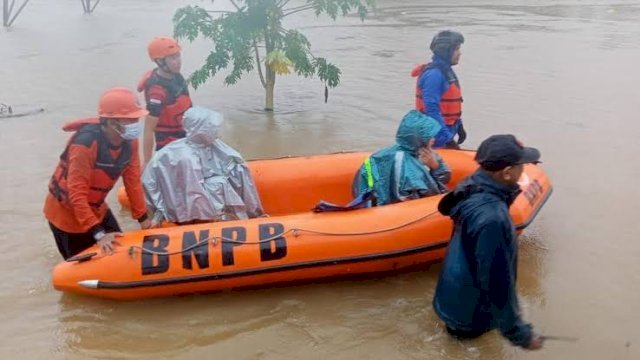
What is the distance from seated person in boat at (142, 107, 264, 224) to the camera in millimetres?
3984

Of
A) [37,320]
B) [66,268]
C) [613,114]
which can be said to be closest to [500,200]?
[66,268]

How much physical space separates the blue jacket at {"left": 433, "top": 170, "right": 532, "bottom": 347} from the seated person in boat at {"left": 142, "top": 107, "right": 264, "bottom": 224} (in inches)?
68.1

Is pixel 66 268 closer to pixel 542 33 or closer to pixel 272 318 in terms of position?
pixel 272 318

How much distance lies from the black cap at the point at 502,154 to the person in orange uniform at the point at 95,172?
177cm

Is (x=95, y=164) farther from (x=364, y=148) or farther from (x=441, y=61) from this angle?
(x=364, y=148)

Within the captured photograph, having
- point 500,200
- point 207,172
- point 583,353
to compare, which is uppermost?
point 500,200

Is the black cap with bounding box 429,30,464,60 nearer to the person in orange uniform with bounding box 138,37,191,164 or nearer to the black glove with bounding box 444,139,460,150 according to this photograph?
the black glove with bounding box 444,139,460,150

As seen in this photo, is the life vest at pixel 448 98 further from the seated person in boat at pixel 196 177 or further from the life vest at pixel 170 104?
the life vest at pixel 170 104

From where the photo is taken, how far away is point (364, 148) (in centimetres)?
675

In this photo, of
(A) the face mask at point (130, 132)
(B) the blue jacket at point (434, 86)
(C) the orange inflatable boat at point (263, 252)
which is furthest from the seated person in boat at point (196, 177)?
(B) the blue jacket at point (434, 86)

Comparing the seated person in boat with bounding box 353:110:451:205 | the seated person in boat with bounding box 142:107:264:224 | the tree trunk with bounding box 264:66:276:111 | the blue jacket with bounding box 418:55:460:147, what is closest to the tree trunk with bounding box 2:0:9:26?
the tree trunk with bounding box 264:66:276:111

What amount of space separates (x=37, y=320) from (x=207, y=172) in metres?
1.32

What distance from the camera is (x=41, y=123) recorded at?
7.62 meters

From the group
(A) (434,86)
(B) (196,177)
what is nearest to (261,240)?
(B) (196,177)
